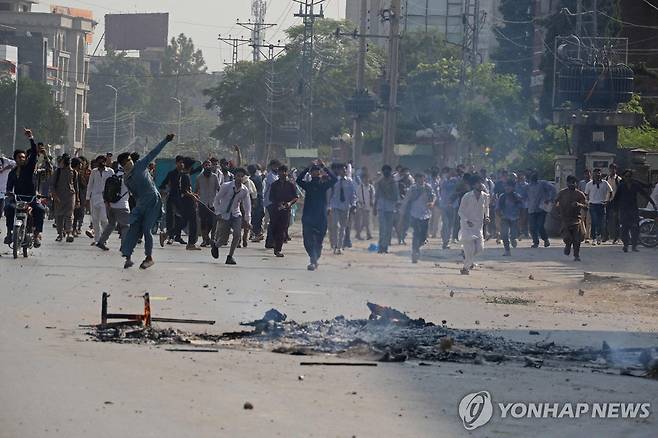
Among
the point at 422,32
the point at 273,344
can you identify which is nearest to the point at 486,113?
the point at 422,32

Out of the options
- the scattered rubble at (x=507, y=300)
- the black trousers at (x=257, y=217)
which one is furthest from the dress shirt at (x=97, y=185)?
the scattered rubble at (x=507, y=300)

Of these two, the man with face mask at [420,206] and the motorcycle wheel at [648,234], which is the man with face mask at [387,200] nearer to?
the man with face mask at [420,206]

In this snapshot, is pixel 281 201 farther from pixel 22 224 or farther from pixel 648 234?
pixel 648 234

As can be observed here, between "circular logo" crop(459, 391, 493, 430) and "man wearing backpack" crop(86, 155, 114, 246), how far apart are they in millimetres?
16761

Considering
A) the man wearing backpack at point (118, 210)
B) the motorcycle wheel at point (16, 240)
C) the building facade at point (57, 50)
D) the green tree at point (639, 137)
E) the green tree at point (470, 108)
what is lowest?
the motorcycle wheel at point (16, 240)

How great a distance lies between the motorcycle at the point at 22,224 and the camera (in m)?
21.6

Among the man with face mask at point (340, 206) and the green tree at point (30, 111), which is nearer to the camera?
the man with face mask at point (340, 206)

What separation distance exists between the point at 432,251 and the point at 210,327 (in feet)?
56.8

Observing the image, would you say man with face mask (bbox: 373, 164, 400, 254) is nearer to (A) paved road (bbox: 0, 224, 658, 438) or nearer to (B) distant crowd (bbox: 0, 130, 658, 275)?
(B) distant crowd (bbox: 0, 130, 658, 275)

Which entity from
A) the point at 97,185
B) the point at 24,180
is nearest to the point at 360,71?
the point at 97,185

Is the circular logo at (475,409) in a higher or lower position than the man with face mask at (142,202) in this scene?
lower

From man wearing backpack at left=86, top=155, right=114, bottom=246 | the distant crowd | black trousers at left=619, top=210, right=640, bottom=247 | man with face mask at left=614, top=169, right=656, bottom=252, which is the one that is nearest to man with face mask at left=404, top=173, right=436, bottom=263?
the distant crowd

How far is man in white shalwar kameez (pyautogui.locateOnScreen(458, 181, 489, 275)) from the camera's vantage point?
2303 centimetres

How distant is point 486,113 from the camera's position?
233ft
